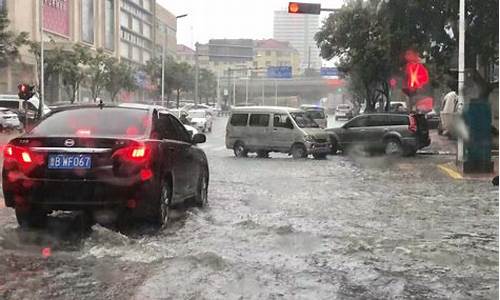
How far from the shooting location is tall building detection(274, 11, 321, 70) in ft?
409

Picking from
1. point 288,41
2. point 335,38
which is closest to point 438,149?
point 335,38

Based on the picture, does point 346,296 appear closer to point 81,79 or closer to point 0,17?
point 0,17

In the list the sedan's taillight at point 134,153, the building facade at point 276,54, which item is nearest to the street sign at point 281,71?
the building facade at point 276,54

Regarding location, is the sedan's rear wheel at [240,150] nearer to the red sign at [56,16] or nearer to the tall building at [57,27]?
the tall building at [57,27]

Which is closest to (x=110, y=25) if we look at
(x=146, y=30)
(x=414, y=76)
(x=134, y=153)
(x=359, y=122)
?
(x=146, y=30)

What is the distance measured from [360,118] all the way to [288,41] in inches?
4363

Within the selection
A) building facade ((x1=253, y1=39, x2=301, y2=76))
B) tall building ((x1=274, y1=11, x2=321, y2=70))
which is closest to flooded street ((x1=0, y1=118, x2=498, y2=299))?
tall building ((x1=274, y1=11, x2=321, y2=70))

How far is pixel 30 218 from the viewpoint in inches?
322

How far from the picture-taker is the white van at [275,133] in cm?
2211

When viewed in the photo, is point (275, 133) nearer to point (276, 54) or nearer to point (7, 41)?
point (7, 41)

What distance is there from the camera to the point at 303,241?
7.86 meters

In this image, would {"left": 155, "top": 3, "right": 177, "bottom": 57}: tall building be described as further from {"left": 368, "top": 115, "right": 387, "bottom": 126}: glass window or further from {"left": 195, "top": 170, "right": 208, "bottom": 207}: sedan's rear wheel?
{"left": 195, "top": 170, "right": 208, "bottom": 207}: sedan's rear wheel

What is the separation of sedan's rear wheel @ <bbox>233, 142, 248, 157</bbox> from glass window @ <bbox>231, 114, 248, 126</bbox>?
2.15ft

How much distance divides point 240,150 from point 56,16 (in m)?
40.5
